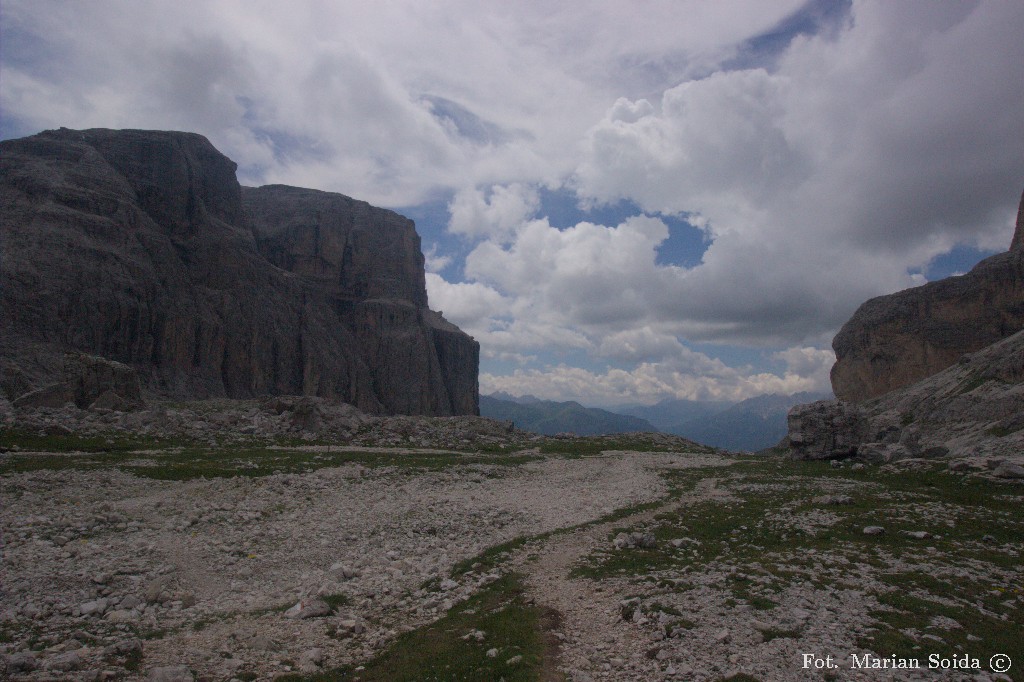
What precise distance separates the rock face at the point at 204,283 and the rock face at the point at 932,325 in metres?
113

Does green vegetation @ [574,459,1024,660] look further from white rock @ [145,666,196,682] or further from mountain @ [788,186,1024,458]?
white rock @ [145,666,196,682]

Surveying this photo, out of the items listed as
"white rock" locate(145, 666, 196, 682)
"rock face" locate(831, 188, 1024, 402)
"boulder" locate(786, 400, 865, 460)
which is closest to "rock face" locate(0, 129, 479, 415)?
"white rock" locate(145, 666, 196, 682)

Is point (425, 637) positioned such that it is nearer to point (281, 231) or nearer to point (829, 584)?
point (829, 584)

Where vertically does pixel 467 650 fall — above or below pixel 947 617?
below

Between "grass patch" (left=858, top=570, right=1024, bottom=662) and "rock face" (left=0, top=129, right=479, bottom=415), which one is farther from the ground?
"rock face" (left=0, top=129, right=479, bottom=415)

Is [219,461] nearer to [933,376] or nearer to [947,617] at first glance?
[947,617]

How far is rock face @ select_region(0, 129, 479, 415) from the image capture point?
267ft

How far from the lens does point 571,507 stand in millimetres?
28531

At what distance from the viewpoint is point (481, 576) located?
17.2 metres

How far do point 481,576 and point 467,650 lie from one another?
539cm

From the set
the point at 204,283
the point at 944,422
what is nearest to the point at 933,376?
the point at 944,422

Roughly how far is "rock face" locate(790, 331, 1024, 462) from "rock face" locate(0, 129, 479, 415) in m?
79.6

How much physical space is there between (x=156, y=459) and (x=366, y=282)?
138929 millimetres

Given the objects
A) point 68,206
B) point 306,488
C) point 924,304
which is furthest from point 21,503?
point 924,304
